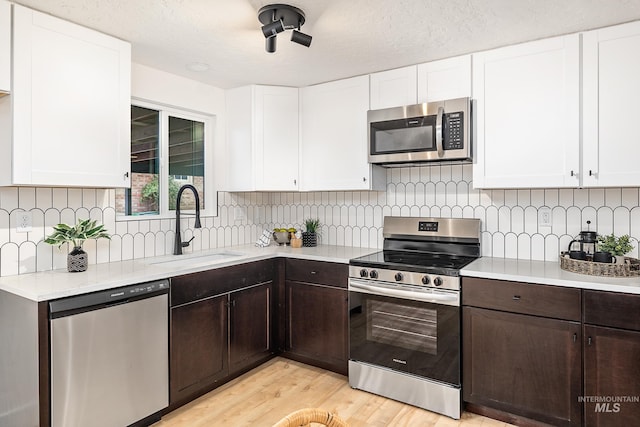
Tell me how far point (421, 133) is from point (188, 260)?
1.98 metres

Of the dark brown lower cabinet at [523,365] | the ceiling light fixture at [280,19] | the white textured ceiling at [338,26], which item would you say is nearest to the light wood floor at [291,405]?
the dark brown lower cabinet at [523,365]

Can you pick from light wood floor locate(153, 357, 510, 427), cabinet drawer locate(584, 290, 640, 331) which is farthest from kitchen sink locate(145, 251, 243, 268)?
cabinet drawer locate(584, 290, 640, 331)

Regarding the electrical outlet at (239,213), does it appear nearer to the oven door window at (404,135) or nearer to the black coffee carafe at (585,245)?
the oven door window at (404,135)

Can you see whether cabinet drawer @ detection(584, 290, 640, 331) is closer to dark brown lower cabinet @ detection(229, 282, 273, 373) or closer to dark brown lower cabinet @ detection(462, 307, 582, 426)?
dark brown lower cabinet @ detection(462, 307, 582, 426)

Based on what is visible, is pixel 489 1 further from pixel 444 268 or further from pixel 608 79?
pixel 444 268

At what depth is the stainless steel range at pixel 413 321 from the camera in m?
2.44

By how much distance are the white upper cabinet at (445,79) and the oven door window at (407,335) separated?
1.44m

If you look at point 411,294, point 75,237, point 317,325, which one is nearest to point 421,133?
point 411,294

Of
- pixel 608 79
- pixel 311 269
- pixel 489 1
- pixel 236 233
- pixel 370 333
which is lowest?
pixel 370 333

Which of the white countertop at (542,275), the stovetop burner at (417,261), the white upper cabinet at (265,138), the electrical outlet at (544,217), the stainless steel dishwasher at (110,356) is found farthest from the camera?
the white upper cabinet at (265,138)

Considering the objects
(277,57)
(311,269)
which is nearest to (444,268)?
(311,269)

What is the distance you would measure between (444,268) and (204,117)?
239 centimetres

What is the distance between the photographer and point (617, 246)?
2270 millimetres

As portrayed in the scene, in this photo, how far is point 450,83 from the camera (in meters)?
2.74
